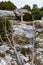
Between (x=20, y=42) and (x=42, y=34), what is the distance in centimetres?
218

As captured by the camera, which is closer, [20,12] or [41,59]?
[41,59]

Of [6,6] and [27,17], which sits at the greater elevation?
→ [6,6]

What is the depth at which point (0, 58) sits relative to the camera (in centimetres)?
1211

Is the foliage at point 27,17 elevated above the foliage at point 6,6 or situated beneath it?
situated beneath

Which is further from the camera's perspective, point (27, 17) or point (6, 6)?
point (6, 6)

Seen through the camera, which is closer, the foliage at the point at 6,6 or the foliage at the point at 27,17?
the foliage at the point at 27,17

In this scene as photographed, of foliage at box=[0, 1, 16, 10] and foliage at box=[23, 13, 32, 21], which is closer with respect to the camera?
foliage at box=[23, 13, 32, 21]

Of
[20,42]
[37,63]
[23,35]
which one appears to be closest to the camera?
[37,63]

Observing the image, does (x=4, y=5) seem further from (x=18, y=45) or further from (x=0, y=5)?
(x=18, y=45)

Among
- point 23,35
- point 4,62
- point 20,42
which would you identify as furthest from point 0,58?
point 23,35

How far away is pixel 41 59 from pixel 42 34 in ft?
14.0

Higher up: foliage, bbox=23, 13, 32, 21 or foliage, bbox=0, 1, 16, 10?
foliage, bbox=0, 1, 16, 10

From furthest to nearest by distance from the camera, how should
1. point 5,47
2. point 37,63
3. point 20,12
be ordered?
point 20,12 → point 5,47 → point 37,63

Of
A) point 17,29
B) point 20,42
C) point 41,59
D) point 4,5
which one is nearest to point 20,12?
point 4,5
